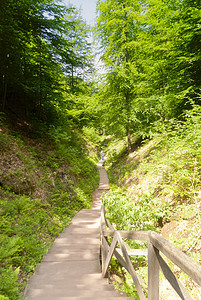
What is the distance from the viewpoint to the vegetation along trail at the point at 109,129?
491 centimetres

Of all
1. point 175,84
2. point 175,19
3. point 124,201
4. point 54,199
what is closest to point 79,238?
point 124,201

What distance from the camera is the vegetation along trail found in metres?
4.91

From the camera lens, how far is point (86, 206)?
9.85m

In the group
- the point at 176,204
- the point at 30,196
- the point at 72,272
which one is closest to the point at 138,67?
the point at 176,204

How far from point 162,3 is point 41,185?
1047cm

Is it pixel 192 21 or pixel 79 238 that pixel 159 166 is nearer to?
pixel 79 238

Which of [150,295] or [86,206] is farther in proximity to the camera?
[86,206]

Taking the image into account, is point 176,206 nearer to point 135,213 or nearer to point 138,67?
point 135,213

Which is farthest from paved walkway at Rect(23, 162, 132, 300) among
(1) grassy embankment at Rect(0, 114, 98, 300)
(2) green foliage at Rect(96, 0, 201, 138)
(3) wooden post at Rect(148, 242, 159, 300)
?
(2) green foliage at Rect(96, 0, 201, 138)

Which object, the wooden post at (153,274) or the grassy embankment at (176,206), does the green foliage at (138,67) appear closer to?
the grassy embankment at (176,206)

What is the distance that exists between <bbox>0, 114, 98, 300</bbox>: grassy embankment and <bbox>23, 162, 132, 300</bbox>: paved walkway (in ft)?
1.00

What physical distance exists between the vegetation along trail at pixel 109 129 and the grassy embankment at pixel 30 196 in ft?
0.13

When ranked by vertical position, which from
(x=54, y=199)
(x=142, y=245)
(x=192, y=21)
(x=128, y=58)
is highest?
(x=128, y=58)

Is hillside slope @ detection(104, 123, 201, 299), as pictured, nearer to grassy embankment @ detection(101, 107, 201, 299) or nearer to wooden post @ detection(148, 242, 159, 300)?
grassy embankment @ detection(101, 107, 201, 299)
